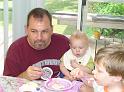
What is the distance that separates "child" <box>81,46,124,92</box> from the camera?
4.22 ft

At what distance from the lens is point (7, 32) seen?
2.97m

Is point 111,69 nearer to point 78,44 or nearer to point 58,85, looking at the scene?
point 58,85

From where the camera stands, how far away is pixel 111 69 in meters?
1.29

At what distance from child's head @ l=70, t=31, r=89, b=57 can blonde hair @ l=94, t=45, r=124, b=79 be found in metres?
0.55

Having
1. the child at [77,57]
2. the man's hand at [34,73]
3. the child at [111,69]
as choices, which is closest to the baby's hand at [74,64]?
the child at [77,57]

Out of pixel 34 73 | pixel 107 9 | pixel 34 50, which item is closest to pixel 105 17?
pixel 107 9

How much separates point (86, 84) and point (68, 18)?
5.21 ft

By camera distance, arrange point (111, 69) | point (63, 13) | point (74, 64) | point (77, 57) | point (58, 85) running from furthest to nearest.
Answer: point (63, 13) → point (77, 57) → point (74, 64) → point (58, 85) → point (111, 69)

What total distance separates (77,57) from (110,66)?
722 mm

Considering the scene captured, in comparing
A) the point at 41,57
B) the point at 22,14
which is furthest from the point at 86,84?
the point at 22,14

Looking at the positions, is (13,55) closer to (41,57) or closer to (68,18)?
(41,57)

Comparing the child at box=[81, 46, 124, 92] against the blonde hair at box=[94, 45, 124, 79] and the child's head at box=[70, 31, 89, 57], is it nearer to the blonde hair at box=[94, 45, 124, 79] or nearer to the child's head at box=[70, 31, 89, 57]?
the blonde hair at box=[94, 45, 124, 79]

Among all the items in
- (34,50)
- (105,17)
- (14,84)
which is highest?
(105,17)

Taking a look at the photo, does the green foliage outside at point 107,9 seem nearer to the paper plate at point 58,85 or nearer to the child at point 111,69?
the paper plate at point 58,85
